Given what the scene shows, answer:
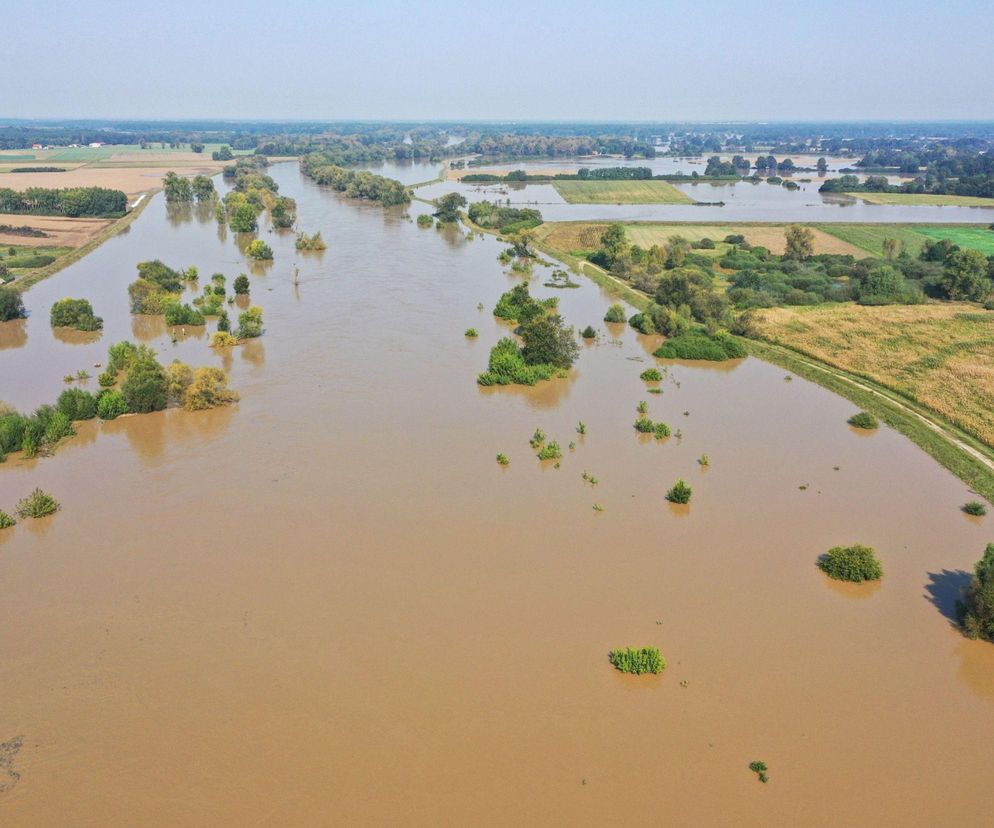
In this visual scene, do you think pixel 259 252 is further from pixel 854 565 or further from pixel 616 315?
pixel 854 565

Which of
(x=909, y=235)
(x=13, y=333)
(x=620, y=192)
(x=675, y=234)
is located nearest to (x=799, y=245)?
(x=675, y=234)

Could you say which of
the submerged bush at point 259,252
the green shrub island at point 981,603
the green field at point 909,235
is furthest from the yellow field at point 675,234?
the green shrub island at point 981,603

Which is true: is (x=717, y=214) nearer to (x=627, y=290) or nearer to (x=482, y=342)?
(x=627, y=290)

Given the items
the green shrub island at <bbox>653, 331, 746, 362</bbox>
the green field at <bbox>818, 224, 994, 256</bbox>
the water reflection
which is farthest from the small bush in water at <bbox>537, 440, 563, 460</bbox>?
the green field at <bbox>818, 224, 994, 256</bbox>

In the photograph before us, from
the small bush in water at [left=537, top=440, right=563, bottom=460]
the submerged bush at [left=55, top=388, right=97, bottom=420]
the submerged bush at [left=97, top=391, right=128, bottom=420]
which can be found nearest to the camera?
the small bush in water at [left=537, top=440, right=563, bottom=460]

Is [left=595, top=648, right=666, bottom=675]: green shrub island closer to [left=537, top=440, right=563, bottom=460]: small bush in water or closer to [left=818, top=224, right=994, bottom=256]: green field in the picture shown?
[left=537, top=440, right=563, bottom=460]: small bush in water

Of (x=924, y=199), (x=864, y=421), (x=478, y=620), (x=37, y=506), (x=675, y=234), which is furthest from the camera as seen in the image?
(x=924, y=199)

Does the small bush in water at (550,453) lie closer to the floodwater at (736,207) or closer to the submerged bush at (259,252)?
the submerged bush at (259,252)

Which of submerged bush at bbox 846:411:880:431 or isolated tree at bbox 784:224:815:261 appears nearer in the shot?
submerged bush at bbox 846:411:880:431
